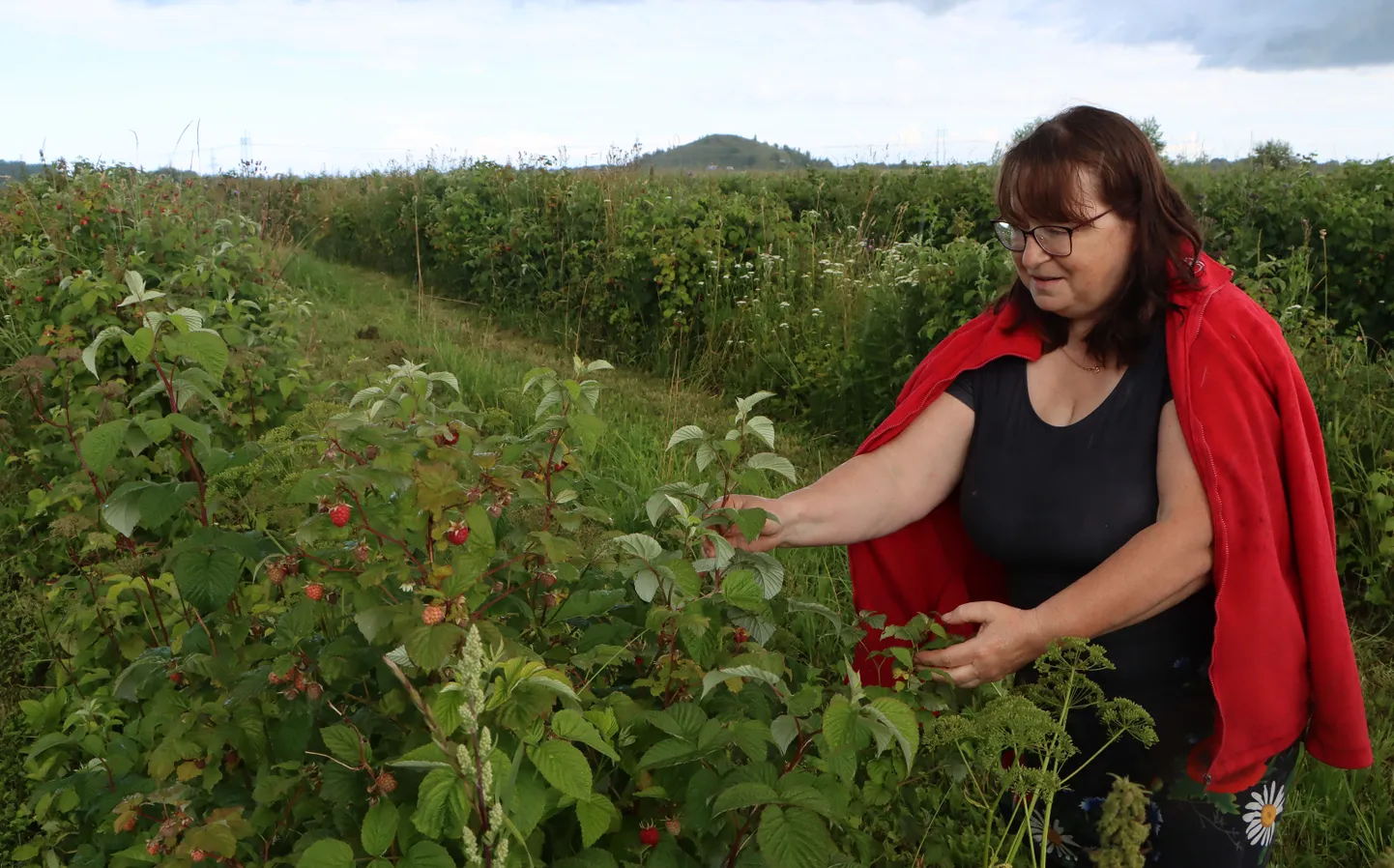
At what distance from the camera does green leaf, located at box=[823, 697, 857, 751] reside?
1.33 meters

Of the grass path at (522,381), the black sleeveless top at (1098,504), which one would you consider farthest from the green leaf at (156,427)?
the black sleeveless top at (1098,504)

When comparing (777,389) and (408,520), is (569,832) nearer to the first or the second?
(408,520)

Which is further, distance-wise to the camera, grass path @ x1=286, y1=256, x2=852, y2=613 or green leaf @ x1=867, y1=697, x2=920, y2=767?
grass path @ x1=286, y1=256, x2=852, y2=613

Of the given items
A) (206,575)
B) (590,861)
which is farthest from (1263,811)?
(206,575)

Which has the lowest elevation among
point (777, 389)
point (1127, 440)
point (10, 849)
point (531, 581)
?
point (10, 849)

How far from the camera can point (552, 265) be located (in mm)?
9773

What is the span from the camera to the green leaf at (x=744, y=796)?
1255 millimetres

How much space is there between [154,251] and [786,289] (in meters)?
4.06

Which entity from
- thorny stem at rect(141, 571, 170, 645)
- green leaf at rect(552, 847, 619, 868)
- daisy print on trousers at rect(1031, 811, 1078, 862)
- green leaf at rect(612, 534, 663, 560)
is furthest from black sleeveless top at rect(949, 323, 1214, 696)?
thorny stem at rect(141, 571, 170, 645)

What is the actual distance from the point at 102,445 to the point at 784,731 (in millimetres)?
1303

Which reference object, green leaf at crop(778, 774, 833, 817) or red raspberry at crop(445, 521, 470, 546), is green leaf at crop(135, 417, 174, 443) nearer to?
red raspberry at crop(445, 521, 470, 546)

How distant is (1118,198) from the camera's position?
2.02 meters

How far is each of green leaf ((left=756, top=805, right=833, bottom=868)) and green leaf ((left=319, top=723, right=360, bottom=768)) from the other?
1.87ft

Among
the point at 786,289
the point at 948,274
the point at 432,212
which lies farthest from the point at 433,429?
the point at 432,212
